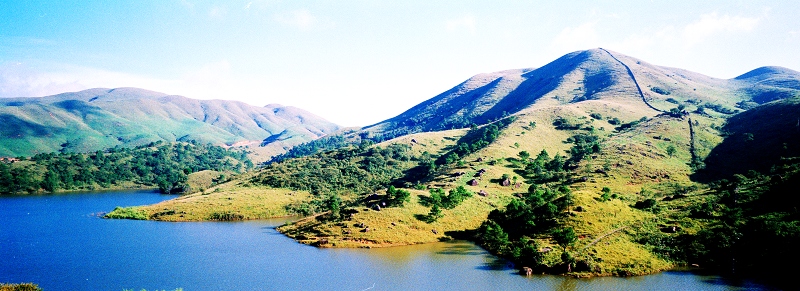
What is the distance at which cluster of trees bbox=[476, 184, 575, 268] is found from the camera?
66.9 metres

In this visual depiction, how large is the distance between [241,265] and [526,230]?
48.3 m

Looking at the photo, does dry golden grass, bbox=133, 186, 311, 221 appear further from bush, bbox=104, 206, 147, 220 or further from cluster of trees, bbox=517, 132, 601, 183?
cluster of trees, bbox=517, 132, 601, 183

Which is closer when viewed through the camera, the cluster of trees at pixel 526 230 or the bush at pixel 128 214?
the cluster of trees at pixel 526 230

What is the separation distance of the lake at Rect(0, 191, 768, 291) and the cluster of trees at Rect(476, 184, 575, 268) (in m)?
2.88

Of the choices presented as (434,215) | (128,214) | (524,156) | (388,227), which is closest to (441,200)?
(434,215)

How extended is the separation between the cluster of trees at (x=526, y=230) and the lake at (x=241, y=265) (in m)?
2.88

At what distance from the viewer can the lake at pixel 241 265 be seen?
57.4 metres

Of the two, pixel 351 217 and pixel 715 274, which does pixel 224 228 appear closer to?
pixel 351 217

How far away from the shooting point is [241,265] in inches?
2689

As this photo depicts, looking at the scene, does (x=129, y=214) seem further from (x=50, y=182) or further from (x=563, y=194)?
(x=563, y=194)

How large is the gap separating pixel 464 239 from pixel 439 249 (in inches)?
424

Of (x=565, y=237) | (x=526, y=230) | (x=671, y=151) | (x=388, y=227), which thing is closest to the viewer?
(x=565, y=237)

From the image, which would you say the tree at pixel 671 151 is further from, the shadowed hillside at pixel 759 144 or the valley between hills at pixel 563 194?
the shadowed hillside at pixel 759 144

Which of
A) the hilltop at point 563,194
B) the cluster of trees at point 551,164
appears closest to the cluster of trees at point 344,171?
the hilltop at point 563,194
